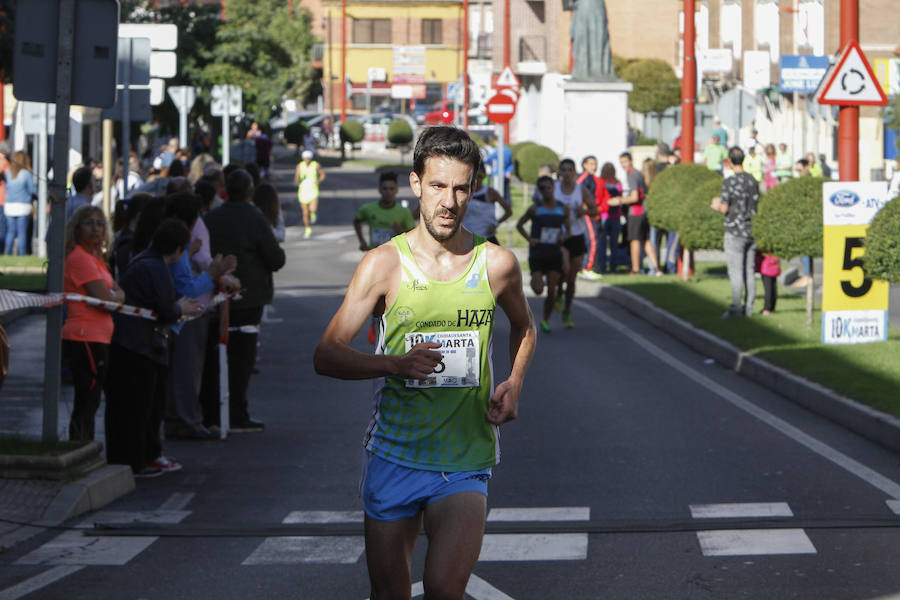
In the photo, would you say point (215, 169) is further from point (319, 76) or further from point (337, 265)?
point (319, 76)

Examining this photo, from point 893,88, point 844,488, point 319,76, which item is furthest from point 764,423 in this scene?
point 319,76

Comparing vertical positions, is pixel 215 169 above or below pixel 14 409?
above

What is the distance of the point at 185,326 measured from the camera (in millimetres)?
11883

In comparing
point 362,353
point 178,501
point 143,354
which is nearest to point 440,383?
point 362,353

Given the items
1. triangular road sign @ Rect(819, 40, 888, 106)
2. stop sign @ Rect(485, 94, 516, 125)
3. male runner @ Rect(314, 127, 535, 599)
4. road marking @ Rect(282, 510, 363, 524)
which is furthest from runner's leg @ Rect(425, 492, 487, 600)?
stop sign @ Rect(485, 94, 516, 125)

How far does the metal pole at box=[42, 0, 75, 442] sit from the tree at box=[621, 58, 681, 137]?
54806 mm

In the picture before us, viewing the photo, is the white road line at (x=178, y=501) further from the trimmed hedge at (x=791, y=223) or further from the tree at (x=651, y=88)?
the tree at (x=651, y=88)

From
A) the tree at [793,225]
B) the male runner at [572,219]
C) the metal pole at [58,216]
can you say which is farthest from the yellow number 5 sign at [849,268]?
→ the metal pole at [58,216]

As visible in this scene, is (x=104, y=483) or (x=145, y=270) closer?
Result: (x=104, y=483)

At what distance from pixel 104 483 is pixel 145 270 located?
5.21 feet

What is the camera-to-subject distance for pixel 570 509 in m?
9.20

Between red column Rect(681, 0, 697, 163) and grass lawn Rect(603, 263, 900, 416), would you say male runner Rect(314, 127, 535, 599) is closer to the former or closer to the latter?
grass lawn Rect(603, 263, 900, 416)

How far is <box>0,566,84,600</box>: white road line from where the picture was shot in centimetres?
736

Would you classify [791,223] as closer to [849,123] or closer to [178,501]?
[849,123]
